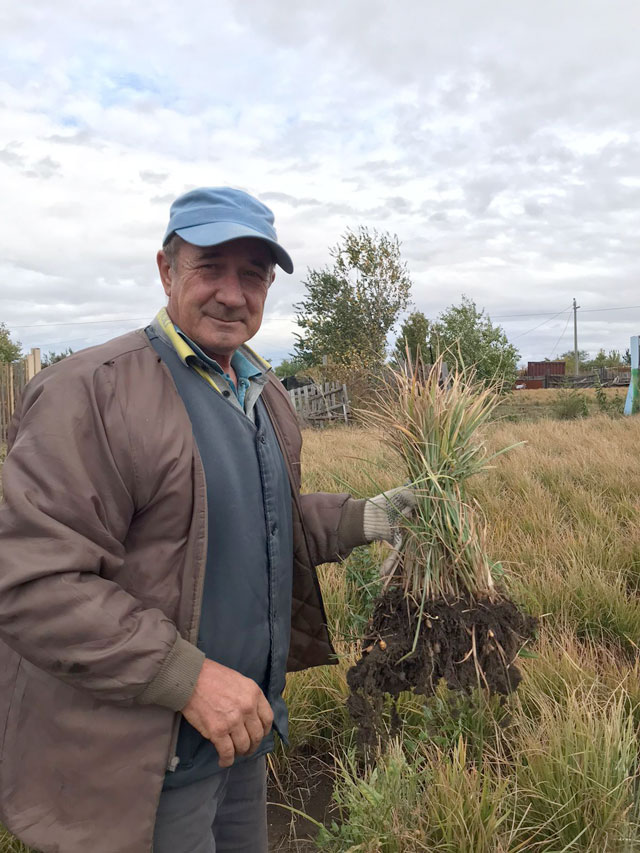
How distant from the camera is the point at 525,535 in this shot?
12.8 ft

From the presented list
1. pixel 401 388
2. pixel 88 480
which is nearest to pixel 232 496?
pixel 88 480

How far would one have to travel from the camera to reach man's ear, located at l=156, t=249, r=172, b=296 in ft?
5.72

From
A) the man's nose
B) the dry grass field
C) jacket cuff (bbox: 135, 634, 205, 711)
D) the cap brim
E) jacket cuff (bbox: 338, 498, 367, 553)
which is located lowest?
the dry grass field

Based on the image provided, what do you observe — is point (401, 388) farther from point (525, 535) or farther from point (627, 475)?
point (627, 475)

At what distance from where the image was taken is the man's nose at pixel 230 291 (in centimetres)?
166

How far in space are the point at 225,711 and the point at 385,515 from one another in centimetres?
82

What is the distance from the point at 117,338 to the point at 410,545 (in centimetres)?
103

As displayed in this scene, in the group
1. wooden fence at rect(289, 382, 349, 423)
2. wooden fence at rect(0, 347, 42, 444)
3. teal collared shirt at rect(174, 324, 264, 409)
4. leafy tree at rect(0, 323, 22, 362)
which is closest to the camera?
teal collared shirt at rect(174, 324, 264, 409)

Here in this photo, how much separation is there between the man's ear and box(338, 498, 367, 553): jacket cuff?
2.96 feet

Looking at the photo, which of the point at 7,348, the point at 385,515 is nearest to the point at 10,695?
the point at 385,515

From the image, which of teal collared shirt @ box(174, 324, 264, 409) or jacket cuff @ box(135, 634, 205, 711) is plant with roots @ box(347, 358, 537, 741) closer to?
teal collared shirt @ box(174, 324, 264, 409)

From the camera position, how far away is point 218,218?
161cm

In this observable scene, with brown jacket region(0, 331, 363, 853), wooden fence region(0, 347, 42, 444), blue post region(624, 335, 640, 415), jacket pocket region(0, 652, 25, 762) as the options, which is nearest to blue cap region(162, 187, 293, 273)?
brown jacket region(0, 331, 363, 853)

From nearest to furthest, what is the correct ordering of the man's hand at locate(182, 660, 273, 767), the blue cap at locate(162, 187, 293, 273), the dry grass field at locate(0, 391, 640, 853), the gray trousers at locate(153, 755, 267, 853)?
the man's hand at locate(182, 660, 273, 767) → the gray trousers at locate(153, 755, 267, 853) → the blue cap at locate(162, 187, 293, 273) → the dry grass field at locate(0, 391, 640, 853)
